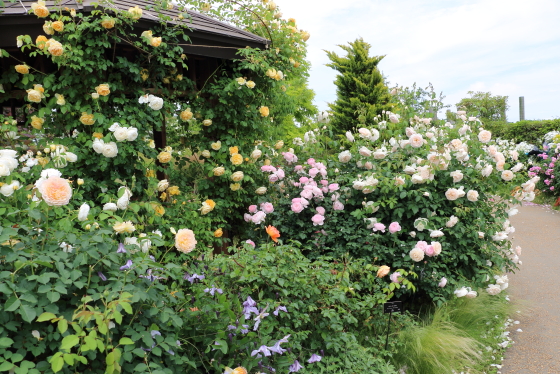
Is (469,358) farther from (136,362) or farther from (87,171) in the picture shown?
(87,171)

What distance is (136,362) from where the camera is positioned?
1694mm

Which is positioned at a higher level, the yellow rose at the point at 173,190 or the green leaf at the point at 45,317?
the green leaf at the point at 45,317

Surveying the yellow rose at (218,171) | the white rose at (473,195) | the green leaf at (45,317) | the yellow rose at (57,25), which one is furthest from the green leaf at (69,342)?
the white rose at (473,195)

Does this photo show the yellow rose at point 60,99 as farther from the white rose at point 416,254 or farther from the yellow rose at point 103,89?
the white rose at point 416,254

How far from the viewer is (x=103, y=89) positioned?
3.61 metres

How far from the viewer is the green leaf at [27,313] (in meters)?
1.45

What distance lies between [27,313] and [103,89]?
8.30ft

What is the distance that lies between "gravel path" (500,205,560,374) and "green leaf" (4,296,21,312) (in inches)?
132

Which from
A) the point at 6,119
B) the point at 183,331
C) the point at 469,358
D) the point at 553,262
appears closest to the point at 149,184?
the point at 6,119

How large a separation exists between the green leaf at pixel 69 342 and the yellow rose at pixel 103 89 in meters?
2.58

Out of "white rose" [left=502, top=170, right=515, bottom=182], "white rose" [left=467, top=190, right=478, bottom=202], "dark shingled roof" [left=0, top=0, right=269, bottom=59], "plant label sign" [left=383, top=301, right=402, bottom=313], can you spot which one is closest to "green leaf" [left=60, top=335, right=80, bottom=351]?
"plant label sign" [left=383, top=301, right=402, bottom=313]

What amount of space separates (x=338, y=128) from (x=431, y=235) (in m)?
8.98

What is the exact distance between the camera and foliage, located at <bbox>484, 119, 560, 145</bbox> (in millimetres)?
13039

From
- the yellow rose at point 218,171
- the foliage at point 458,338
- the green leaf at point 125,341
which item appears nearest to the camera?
the green leaf at point 125,341
